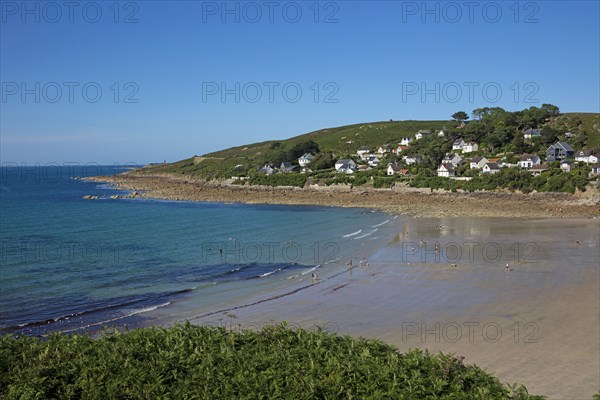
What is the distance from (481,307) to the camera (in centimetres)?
2239

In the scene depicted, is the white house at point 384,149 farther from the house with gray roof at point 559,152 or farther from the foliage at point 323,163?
the house with gray roof at point 559,152

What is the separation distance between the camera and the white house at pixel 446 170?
262 ft

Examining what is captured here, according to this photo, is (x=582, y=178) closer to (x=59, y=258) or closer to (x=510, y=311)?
(x=510, y=311)

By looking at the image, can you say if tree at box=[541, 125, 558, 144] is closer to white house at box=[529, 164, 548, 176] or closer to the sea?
white house at box=[529, 164, 548, 176]

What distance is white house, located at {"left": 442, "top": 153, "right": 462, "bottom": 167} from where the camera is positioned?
3404 inches

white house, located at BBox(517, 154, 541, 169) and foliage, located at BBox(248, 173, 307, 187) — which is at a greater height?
white house, located at BBox(517, 154, 541, 169)

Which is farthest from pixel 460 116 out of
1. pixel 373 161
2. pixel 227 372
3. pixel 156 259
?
pixel 227 372

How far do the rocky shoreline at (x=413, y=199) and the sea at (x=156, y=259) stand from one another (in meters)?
7.92

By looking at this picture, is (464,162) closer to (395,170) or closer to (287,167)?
(395,170)

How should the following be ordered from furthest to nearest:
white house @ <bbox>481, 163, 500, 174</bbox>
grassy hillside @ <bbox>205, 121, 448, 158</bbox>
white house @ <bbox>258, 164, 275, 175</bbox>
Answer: grassy hillside @ <bbox>205, 121, 448, 158</bbox> → white house @ <bbox>258, 164, 275, 175</bbox> → white house @ <bbox>481, 163, 500, 174</bbox>

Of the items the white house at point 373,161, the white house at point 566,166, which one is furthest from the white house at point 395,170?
the white house at point 566,166

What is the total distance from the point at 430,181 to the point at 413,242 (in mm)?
37158

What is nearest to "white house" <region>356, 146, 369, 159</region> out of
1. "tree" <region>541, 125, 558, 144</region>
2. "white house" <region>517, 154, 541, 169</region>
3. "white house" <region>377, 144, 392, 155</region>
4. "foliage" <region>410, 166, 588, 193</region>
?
"white house" <region>377, 144, 392, 155</region>

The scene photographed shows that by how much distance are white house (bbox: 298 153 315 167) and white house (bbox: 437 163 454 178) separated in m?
31.4
